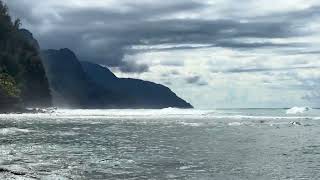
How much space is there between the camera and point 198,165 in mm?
53125

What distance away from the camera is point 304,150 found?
71625 millimetres

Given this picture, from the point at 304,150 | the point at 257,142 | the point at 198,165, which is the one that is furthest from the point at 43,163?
the point at 257,142

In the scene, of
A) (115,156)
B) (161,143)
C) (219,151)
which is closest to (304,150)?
(219,151)

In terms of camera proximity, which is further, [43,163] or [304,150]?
[304,150]

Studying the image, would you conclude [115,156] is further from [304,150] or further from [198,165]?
[304,150]

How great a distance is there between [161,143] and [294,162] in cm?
2677

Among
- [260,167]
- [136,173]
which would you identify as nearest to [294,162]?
[260,167]

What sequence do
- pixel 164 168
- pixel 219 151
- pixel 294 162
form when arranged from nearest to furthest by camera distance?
pixel 164 168 → pixel 294 162 → pixel 219 151

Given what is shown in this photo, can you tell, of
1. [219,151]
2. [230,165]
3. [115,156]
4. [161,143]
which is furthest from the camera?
[161,143]

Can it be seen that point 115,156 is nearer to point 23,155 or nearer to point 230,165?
point 23,155

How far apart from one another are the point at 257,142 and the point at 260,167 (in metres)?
31.9

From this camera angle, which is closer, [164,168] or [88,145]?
[164,168]

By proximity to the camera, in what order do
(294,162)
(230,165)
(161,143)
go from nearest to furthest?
(230,165), (294,162), (161,143)

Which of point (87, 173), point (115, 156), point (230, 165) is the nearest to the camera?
point (87, 173)
